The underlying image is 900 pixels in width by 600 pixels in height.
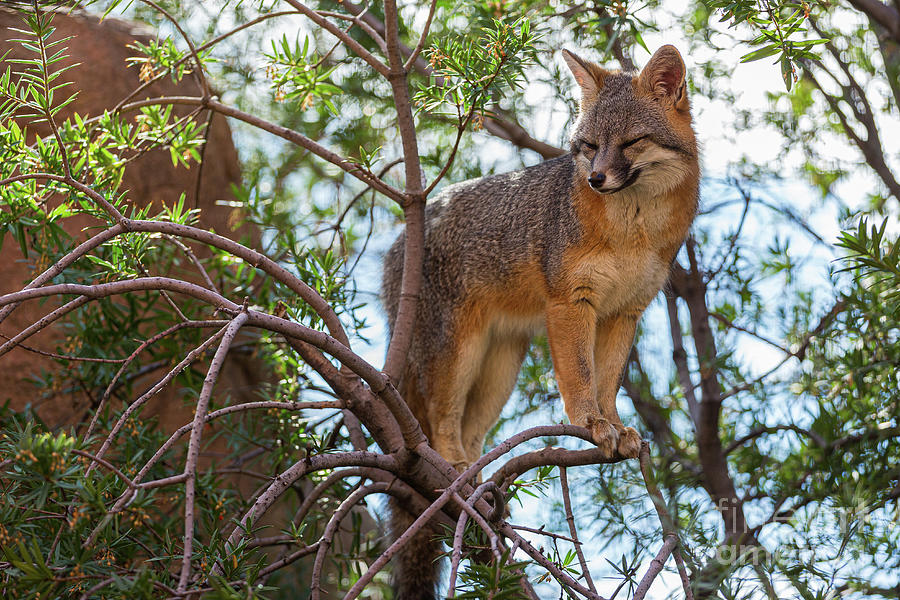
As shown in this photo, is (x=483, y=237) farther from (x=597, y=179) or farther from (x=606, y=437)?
(x=606, y=437)

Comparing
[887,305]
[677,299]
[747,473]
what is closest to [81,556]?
[887,305]

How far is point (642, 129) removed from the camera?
4.02 meters

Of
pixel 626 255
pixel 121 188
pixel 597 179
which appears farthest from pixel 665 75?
pixel 121 188

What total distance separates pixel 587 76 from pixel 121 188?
2.90 m

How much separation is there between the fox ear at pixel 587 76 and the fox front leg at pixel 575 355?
3.44ft

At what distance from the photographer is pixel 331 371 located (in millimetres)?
3121

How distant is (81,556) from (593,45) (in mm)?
4054

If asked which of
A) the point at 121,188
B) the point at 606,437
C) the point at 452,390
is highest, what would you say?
the point at 121,188

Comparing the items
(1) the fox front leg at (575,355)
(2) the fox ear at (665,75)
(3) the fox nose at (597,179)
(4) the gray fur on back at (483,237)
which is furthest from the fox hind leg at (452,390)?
(2) the fox ear at (665,75)

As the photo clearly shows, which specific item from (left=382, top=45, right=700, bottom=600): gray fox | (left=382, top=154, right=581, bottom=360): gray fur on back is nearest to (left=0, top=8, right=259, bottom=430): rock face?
(left=382, top=154, right=581, bottom=360): gray fur on back

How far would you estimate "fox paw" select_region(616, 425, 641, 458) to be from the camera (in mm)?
3718

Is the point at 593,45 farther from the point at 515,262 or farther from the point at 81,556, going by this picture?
the point at 81,556

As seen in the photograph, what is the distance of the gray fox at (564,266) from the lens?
4.07 meters

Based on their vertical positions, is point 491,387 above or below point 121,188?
below
